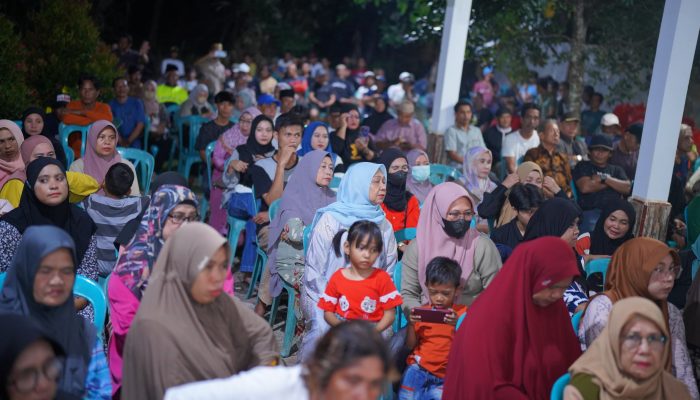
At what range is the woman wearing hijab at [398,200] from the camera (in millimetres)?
5898

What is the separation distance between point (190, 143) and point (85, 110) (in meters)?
1.62

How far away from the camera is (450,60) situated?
29.7ft

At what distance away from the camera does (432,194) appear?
4605mm

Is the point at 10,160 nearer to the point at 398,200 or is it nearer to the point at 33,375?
the point at 398,200

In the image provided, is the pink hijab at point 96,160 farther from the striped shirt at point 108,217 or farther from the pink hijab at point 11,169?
the striped shirt at point 108,217

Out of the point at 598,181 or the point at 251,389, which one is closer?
the point at 251,389

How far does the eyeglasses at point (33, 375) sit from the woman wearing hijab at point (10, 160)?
9.71 ft

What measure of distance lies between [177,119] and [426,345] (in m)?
6.75

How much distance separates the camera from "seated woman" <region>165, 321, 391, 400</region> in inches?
96.0

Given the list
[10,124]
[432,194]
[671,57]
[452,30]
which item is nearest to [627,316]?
[432,194]

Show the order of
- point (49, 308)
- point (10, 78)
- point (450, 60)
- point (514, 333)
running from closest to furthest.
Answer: point (49, 308) → point (514, 333) → point (10, 78) → point (450, 60)

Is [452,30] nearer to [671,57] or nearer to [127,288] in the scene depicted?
[671,57]

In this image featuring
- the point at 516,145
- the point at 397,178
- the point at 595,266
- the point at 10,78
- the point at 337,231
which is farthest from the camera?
the point at 516,145

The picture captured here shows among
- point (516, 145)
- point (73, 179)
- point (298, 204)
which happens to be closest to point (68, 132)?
point (73, 179)
